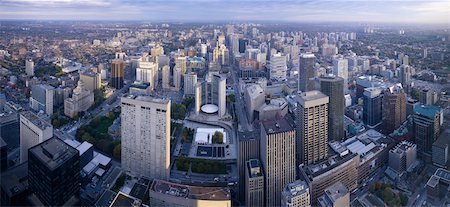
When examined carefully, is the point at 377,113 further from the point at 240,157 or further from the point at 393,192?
the point at 240,157

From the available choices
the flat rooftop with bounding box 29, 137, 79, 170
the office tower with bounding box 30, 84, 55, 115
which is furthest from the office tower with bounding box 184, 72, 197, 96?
the flat rooftop with bounding box 29, 137, 79, 170

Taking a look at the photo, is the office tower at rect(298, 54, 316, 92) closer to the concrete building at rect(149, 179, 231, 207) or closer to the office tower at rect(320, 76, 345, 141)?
the office tower at rect(320, 76, 345, 141)

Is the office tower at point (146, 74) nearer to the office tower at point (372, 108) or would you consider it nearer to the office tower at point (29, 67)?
the office tower at point (29, 67)

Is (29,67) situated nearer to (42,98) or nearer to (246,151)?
(42,98)

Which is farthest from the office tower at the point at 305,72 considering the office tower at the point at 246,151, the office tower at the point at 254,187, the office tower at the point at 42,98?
the office tower at the point at 42,98

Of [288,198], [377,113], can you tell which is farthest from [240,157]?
[377,113]
